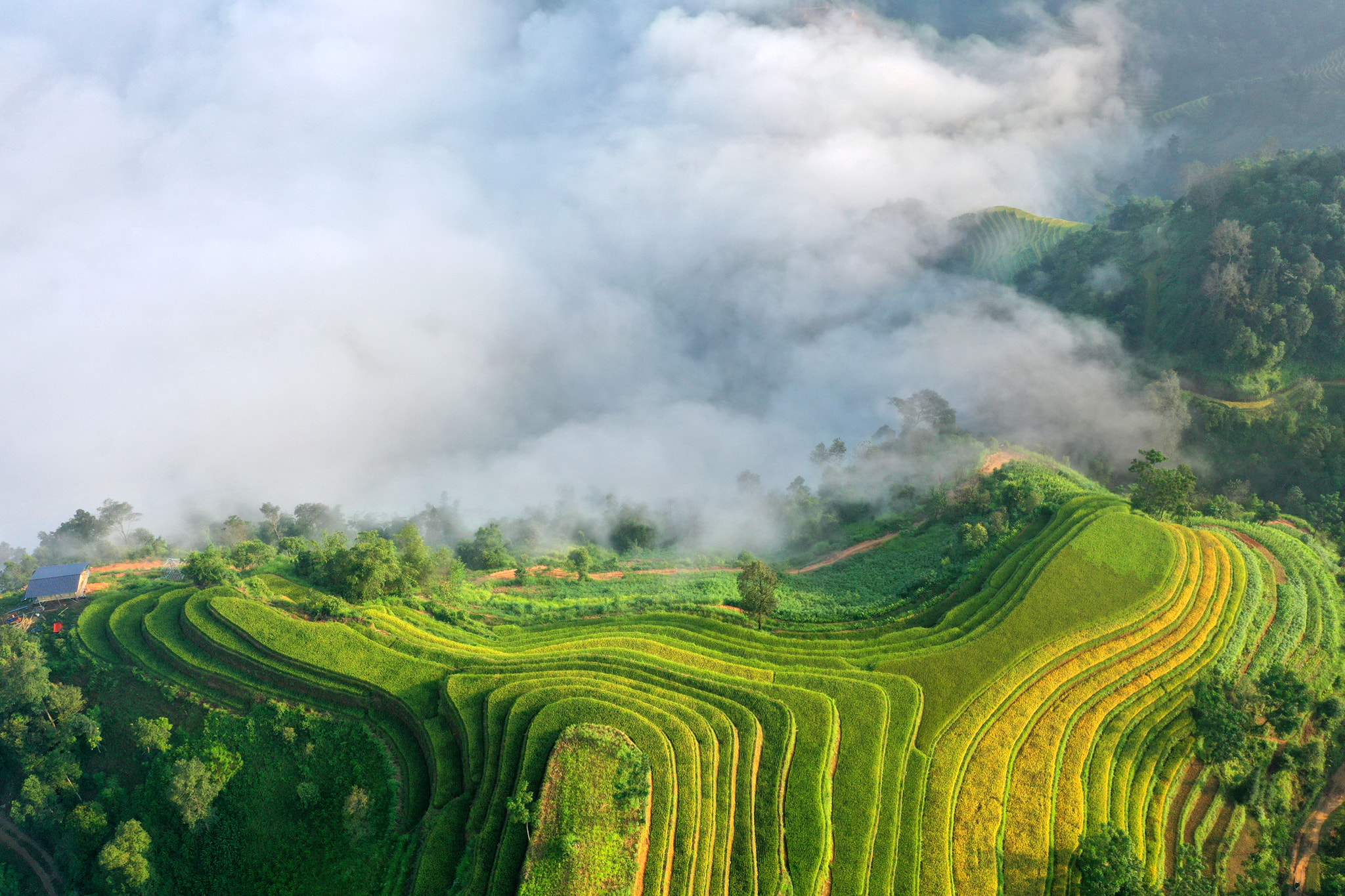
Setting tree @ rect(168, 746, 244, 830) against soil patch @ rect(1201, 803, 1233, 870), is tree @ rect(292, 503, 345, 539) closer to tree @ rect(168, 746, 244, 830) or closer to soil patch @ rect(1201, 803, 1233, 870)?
tree @ rect(168, 746, 244, 830)

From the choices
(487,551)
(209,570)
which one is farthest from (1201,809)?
(209,570)

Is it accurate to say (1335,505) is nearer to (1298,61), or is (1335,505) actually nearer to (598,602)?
(598,602)

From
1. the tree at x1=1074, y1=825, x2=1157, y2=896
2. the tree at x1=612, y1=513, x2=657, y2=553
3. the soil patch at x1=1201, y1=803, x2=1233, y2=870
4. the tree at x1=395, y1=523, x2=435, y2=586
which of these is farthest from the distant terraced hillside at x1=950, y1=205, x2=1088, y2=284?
the tree at x1=395, y1=523, x2=435, y2=586

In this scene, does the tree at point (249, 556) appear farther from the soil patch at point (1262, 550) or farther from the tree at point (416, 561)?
the soil patch at point (1262, 550)

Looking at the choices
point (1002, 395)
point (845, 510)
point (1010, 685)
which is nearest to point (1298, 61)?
point (1002, 395)

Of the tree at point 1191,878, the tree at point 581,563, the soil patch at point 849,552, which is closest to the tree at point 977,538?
the soil patch at point 849,552
